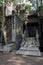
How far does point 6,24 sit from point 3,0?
249cm

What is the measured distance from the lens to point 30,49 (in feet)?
48.2

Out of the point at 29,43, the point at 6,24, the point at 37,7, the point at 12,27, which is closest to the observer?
the point at 29,43

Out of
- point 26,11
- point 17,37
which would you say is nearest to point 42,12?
point 26,11

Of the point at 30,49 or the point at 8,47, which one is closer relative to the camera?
the point at 30,49

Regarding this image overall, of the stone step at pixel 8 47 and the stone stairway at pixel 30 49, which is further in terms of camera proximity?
the stone step at pixel 8 47

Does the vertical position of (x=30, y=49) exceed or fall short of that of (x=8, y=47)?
it exceeds it

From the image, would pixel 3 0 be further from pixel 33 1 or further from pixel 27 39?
pixel 27 39

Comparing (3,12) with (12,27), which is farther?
(3,12)

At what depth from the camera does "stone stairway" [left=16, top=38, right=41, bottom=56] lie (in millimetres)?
14294

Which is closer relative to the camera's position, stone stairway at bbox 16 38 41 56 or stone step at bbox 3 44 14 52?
stone stairway at bbox 16 38 41 56

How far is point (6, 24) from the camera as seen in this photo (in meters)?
18.8

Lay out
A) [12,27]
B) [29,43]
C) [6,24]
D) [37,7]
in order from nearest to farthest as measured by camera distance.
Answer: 1. [29,43]
2. [37,7]
3. [12,27]
4. [6,24]

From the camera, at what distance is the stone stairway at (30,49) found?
563 inches

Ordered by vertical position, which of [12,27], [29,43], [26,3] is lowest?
[29,43]
